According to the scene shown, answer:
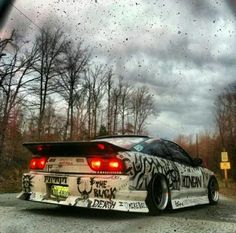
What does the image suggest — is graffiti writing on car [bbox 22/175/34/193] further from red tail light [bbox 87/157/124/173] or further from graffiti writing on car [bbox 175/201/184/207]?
graffiti writing on car [bbox 175/201/184/207]

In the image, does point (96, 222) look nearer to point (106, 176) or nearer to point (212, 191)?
point (106, 176)

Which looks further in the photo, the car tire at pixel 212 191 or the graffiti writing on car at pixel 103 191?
the car tire at pixel 212 191

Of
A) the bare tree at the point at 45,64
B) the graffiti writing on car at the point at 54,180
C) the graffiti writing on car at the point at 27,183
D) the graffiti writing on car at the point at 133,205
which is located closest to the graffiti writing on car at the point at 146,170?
the graffiti writing on car at the point at 133,205

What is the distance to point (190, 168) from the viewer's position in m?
7.89

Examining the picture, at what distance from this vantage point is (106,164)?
592cm

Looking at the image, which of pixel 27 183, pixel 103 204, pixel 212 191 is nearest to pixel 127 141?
pixel 103 204

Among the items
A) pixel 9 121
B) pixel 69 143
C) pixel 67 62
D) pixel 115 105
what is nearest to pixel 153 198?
pixel 69 143

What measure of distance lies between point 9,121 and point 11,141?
8.15ft

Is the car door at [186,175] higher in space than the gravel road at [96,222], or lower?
higher

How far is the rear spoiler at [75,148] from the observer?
5910 millimetres

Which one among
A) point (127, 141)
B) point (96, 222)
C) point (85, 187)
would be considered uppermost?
point (127, 141)

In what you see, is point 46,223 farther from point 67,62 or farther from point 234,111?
point 67,62

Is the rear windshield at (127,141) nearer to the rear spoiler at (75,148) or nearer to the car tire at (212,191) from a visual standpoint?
the rear spoiler at (75,148)

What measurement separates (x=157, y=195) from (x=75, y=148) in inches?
56.3
